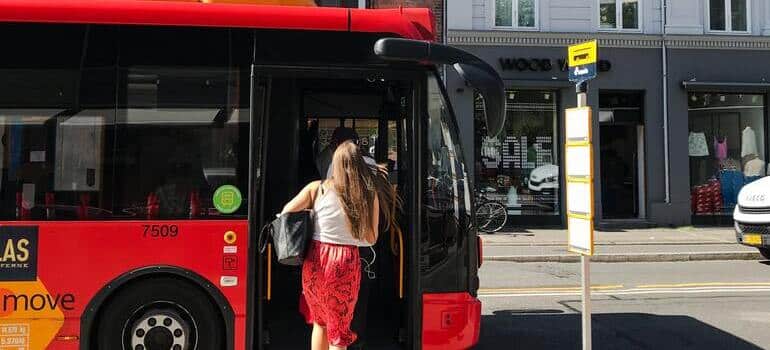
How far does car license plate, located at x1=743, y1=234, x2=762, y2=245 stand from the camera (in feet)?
33.8

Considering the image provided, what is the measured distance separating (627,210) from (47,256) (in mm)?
15073

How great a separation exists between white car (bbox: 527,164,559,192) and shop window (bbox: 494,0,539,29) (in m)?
3.76

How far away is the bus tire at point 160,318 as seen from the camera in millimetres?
4270

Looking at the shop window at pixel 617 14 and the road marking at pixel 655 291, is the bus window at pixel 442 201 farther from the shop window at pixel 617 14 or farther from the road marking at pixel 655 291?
the shop window at pixel 617 14

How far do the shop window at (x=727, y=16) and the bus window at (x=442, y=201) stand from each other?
14.8 meters

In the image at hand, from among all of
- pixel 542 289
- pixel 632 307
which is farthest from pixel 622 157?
pixel 632 307

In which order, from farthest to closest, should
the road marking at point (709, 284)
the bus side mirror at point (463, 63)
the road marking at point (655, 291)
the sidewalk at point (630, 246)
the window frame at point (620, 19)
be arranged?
the window frame at point (620, 19) < the sidewalk at point (630, 246) < the road marking at point (709, 284) < the road marking at point (655, 291) < the bus side mirror at point (463, 63)

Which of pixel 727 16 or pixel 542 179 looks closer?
pixel 542 179

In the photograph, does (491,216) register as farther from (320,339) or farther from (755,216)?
(320,339)

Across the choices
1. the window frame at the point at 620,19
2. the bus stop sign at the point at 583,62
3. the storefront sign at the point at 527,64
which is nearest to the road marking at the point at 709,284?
the bus stop sign at the point at 583,62

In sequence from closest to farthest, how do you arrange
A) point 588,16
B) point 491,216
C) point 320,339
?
point 320,339, point 491,216, point 588,16

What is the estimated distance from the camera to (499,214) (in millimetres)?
14828

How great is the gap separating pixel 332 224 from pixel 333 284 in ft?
1.24

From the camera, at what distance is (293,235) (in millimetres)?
3836
